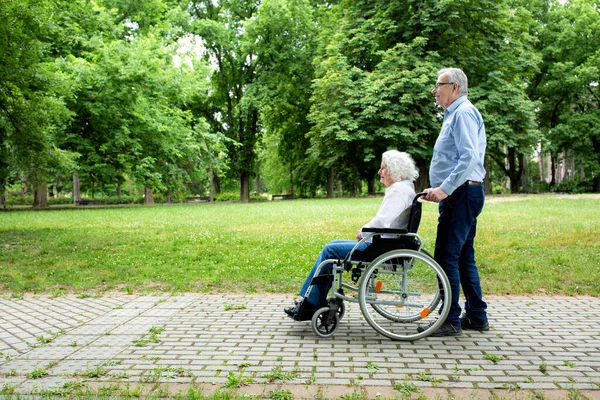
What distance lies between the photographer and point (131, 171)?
26.1 m

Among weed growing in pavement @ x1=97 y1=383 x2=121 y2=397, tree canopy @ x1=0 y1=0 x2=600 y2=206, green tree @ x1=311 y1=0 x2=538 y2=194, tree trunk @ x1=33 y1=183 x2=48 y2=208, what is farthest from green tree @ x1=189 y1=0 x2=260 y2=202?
weed growing in pavement @ x1=97 y1=383 x2=121 y2=397

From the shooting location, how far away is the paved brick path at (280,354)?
11.2 feet

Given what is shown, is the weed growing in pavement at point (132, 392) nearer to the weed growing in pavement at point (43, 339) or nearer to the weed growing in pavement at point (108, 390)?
the weed growing in pavement at point (108, 390)

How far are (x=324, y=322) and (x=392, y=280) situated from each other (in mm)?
738

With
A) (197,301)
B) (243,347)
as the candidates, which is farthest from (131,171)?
(243,347)

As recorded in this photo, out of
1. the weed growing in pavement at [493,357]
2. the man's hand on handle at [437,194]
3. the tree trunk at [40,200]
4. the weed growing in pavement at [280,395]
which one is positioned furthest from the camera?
the tree trunk at [40,200]

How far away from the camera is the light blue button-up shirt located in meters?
4.38

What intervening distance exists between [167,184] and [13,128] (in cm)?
1795

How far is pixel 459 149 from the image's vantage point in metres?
4.46

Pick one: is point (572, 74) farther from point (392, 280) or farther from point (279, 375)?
point (279, 375)

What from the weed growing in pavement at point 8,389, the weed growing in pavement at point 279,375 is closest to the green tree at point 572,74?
the weed growing in pavement at point 279,375

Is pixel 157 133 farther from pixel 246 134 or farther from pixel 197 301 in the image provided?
pixel 197 301

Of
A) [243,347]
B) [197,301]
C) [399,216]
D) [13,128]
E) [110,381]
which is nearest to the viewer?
[110,381]

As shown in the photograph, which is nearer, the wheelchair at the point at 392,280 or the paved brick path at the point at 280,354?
the paved brick path at the point at 280,354
